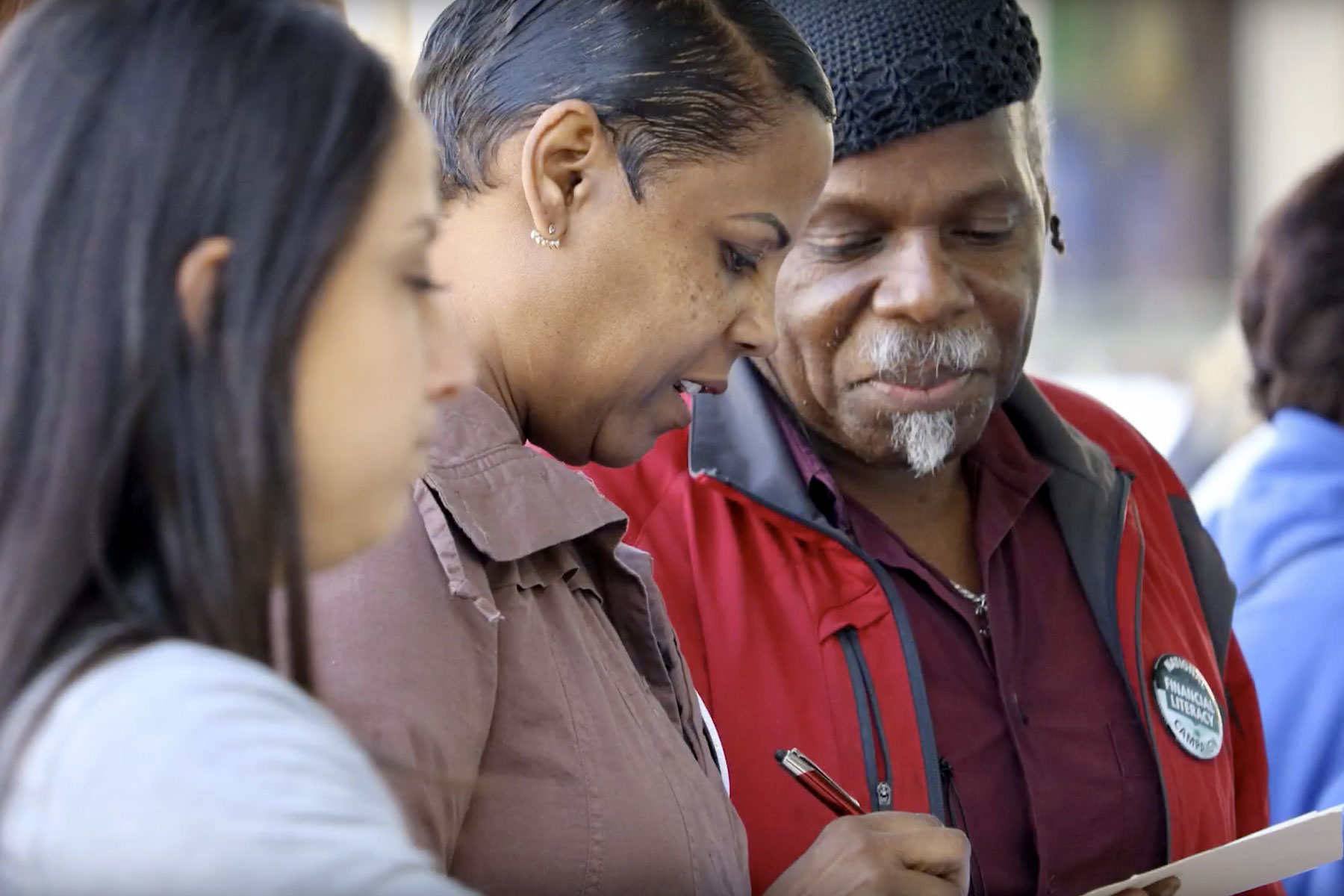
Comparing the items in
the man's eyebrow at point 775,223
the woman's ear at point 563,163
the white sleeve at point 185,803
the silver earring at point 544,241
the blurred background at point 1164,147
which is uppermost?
the woman's ear at point 563,163

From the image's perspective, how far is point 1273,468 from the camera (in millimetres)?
2773

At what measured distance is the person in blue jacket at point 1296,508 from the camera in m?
2.47

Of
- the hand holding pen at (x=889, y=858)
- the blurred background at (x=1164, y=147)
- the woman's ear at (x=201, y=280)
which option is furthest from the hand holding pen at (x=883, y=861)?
the blurred background at (x=1164, y=147)

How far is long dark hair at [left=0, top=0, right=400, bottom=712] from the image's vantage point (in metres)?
0.75

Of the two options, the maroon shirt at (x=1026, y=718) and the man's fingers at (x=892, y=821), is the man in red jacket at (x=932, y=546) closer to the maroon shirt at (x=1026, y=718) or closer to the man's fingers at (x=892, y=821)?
the maroon shirt at (x=1026, y=718)

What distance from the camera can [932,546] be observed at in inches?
77.5

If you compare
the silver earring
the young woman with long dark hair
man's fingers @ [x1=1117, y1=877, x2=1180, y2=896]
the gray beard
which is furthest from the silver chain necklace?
the young woman with long dark hair

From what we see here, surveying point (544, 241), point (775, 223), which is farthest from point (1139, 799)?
point (544, 241)

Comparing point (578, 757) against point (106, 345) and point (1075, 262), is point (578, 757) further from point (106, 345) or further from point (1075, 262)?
point (1075, 262)

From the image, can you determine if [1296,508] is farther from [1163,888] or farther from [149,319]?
[149,319]

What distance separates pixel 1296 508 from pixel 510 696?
1952 mm

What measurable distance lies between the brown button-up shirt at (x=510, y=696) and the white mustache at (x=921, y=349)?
70 cm

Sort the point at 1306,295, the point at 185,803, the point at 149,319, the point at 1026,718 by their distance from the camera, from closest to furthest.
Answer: the point at 185,803, the point at 149,319, the point at 1026,718, the point at 1306,295

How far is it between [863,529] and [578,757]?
0.84 meters
